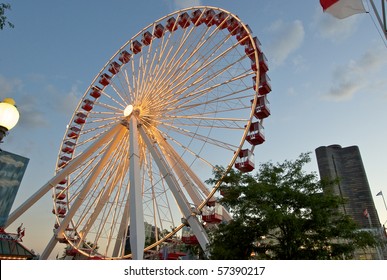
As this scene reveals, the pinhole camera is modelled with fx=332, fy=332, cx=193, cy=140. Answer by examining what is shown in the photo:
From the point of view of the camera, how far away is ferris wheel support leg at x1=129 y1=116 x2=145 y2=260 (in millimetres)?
14641

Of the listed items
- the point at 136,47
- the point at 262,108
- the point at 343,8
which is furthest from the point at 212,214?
the point at 136,47

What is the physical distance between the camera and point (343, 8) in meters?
8.99

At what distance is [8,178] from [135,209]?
10.7 meters

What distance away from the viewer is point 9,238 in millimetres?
10281

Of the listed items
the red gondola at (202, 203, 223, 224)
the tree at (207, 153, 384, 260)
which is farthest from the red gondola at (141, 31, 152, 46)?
the tree at (207, 153, 384, 260)

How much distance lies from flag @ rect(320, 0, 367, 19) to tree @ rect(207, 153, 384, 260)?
6085mm

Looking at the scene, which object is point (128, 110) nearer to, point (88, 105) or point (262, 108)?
point (88, 105)

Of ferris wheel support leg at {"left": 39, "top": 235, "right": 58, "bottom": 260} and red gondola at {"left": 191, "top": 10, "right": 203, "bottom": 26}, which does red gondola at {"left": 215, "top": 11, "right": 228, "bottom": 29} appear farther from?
ferris wheel support leg at {"left": 39, "top": 235, "right": 58, "bottom": 260}

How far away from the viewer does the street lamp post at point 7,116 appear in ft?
15.4

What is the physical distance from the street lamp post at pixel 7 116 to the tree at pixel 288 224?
8.42 m

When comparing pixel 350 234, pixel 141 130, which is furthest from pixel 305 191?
pixel 141 130

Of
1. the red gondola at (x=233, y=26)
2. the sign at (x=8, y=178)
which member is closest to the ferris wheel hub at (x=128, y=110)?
the red gondola at (x=233, y=26)

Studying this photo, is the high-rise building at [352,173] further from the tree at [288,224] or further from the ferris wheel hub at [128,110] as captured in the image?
the tree at [288,224]
